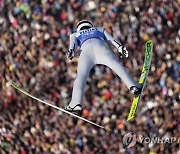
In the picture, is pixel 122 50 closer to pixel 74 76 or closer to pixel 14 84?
pixel 74 76

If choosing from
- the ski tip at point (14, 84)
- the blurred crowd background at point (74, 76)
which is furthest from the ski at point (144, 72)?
the ski tip at point (14, 84)

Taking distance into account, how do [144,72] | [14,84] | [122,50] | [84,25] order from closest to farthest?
[122,50] < [84,25] < [144,72] < [14,84]

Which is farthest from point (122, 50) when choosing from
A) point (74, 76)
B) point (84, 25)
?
point (74, 76)

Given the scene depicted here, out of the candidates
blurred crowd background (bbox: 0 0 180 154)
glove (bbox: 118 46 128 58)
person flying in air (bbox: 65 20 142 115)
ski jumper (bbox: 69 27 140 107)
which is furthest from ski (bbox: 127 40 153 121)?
glove (bbox: 118 46 128 58)

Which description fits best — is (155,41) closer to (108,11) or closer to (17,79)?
(108,11)

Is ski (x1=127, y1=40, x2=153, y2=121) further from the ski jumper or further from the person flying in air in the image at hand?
the ski jumper

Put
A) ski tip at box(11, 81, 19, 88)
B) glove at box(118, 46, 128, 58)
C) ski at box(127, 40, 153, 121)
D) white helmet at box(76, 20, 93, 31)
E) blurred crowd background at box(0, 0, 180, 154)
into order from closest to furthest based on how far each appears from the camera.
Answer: glove at box(118, 46, 128, 58), white helmet at box(76, 20, 93, 31), ski at box(127, 40, 153, 121), blurred crowd background at box(0, 0, 180, 154), ski tip at box(11, 81, 19, 88)

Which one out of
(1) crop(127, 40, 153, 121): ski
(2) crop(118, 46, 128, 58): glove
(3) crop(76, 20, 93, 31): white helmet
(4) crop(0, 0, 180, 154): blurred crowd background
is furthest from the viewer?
(4) crop(0, 0, 180, 154): blurred crowd background

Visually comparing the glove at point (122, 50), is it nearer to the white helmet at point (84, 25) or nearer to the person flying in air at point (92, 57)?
the person flying in air at point (92, 57)
